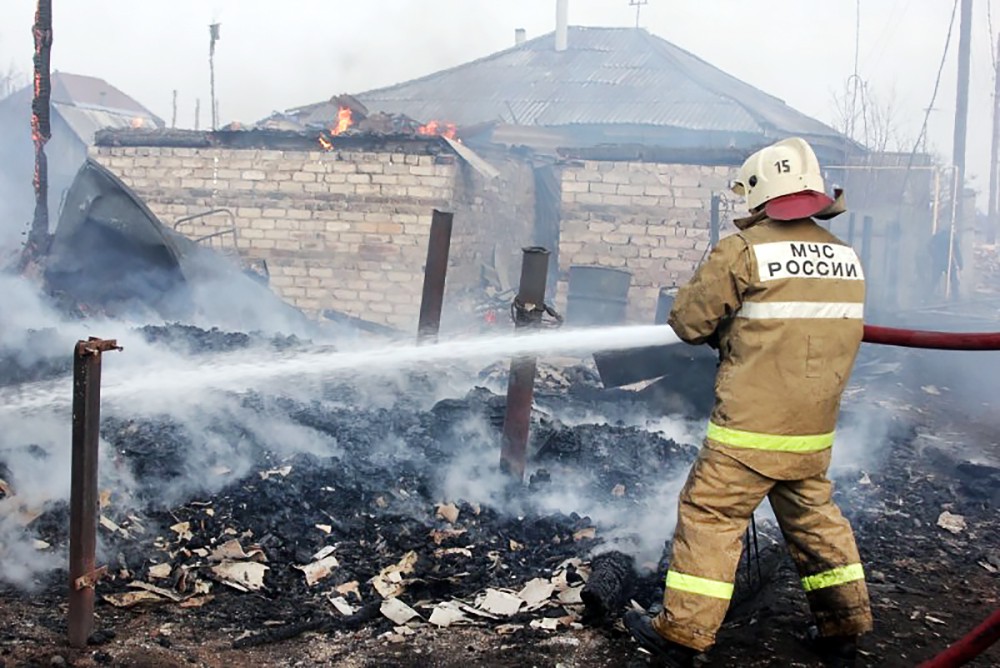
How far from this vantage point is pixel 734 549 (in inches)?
124

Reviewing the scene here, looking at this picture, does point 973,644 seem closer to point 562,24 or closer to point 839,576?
point 839,576

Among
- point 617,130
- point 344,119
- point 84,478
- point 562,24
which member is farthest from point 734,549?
point 562,24

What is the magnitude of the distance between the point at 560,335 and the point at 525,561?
5.37ft

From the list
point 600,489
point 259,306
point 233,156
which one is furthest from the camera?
point 233,156

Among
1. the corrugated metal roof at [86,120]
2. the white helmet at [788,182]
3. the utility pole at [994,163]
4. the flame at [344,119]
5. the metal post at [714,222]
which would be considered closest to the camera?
the white helmet at [788,182]

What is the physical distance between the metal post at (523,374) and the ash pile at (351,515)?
0.16 meters

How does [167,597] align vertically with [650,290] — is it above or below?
below

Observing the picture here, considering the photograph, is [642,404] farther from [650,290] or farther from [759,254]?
[650,290]

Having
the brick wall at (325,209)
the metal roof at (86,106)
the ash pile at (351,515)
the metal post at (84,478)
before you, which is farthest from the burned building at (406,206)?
the metal post at (84,478)

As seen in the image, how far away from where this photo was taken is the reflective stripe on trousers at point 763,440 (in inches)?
124

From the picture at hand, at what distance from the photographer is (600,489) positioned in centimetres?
555

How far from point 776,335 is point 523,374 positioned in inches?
86.6

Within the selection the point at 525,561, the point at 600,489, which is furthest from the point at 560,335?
the point at 525,561

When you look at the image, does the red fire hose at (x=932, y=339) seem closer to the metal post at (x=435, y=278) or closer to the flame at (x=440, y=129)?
the metal post at (x=435, y=278)
